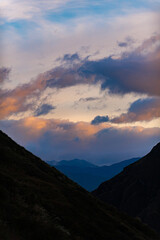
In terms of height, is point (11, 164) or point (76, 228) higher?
point (11, 164)

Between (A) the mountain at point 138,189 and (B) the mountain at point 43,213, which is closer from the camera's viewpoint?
(B) the mountain at point 43,213

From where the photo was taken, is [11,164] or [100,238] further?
[11,164]

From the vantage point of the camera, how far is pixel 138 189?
171 meters

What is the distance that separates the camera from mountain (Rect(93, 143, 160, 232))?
158 metres

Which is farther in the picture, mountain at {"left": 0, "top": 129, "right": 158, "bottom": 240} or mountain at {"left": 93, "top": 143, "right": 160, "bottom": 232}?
mountain at {"left": 93, "top": 143, "right": 160, "bottom": 232}

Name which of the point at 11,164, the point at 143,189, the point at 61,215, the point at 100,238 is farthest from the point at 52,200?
the point at 143,189

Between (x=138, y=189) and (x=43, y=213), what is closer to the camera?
(x=43, y=213)

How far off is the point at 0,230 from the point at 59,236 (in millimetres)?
4970

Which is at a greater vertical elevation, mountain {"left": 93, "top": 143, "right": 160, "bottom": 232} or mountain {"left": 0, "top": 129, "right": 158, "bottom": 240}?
mountain {"left": 93, "top": 143, "right": 160, "bottom": 232}

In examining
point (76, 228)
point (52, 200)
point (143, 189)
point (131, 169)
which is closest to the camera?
point (76, 228)

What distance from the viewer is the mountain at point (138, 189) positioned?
158 meters

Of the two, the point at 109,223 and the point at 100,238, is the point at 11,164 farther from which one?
the point at 100,238

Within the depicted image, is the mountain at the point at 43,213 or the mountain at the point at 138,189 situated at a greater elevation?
the mountain at the point at 138,189

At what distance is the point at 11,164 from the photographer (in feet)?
133
